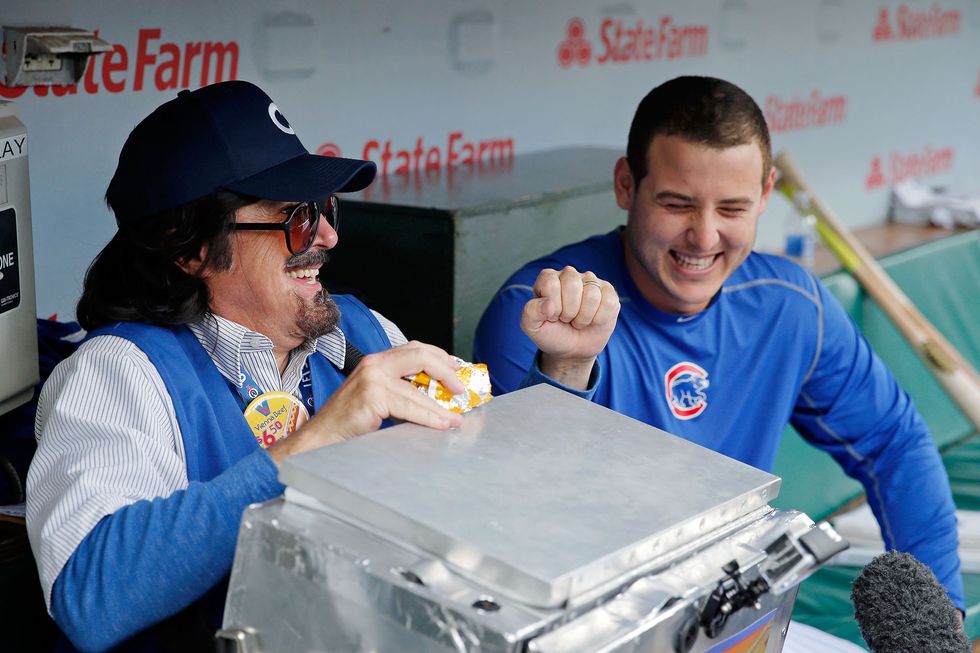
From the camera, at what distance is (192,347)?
Result: 52.9 inches

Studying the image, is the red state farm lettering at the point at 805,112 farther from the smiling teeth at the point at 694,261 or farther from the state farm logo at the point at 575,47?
the smiling teeth at the point at 694,261

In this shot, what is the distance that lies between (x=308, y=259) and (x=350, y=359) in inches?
6.0

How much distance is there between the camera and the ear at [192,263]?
1.41 m

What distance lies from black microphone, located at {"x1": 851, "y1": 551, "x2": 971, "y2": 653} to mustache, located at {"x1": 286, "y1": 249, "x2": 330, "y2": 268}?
2.46 ft

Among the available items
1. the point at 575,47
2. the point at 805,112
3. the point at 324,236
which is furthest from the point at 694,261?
the point at 805,112

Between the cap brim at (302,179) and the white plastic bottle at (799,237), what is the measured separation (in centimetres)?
267

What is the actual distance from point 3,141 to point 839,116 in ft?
12.2

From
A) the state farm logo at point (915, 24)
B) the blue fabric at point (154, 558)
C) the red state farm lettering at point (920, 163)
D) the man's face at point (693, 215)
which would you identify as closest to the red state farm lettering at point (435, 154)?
the man's face at point (693, 215)

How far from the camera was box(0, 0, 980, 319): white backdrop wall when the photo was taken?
1957mm

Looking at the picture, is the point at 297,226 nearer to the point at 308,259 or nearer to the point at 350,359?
the point at 308,259

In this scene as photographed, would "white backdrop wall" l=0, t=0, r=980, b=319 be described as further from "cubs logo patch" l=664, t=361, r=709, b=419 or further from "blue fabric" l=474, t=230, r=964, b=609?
"cubs logo patch" l=664, t=361, r=709, b=419

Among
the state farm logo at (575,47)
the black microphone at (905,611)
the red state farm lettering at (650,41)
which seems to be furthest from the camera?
the red state farm lettering at (650,41)

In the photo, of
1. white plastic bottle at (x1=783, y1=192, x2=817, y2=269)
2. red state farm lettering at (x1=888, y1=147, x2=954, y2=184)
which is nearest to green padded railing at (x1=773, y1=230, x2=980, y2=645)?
white plastic bottle at (x1=783, y1=192, x2=817, y2=269)

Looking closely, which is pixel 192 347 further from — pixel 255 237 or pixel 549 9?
pixel 549 9
